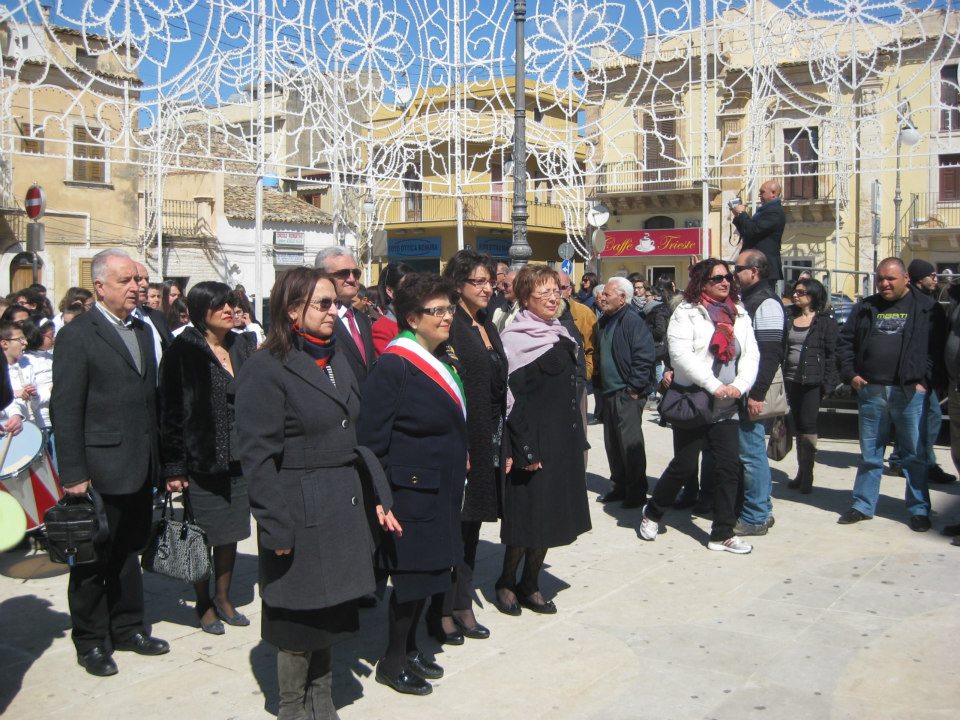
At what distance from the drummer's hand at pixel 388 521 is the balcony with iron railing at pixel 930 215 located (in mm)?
28561

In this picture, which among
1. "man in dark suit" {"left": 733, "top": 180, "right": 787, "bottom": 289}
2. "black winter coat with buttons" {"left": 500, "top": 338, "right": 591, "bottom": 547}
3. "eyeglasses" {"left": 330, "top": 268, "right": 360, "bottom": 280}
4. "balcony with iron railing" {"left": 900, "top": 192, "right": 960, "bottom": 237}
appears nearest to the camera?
"black winter coat with buttons" {"left": 500, "top": 338, "right": 591, "bottom": 547}

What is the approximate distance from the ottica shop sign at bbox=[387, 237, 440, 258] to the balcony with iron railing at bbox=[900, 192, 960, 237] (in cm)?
1519

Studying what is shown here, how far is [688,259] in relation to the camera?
30.8 m

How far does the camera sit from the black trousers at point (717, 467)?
607 cm

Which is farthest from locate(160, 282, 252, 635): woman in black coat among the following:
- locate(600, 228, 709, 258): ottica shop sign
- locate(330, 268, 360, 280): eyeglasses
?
locate(600, 228, 709, 258): ottica shop sign

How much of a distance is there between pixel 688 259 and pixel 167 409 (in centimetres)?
2774

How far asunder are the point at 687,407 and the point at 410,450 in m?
2.63

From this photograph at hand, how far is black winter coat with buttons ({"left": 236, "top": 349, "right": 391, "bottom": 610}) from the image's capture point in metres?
3.38

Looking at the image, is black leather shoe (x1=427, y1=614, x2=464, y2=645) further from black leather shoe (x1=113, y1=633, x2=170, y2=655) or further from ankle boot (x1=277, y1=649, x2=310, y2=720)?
black leather shoe (x1=113, y1=633, x2=170, y2=655)

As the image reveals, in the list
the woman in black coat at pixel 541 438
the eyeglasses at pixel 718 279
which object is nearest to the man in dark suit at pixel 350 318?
the woman in black coat at pixel 541 438

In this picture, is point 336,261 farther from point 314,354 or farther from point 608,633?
point 608,633

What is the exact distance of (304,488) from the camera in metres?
3.44

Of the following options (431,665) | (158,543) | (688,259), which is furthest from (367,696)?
(688,259)

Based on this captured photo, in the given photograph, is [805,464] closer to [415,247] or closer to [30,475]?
[30,475]
